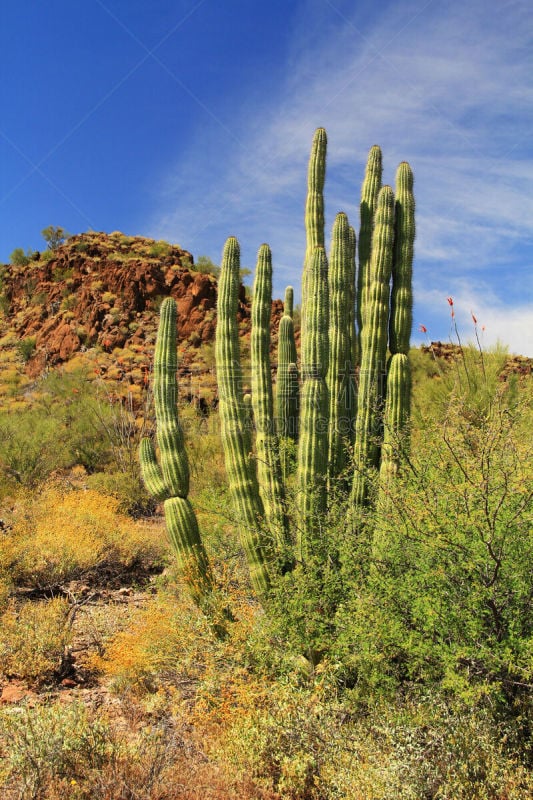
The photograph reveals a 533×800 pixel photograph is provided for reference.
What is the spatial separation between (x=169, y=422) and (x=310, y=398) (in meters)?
1.91

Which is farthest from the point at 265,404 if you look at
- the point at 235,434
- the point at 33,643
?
the point at 33,643

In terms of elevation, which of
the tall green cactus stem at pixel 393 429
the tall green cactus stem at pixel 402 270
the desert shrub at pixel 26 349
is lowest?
the tall green cactus stem at pixel 393 429

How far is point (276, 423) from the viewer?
26.7 ft

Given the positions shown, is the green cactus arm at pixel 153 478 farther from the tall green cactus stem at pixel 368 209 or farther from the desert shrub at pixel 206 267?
the desert shrub at pixel 206 267

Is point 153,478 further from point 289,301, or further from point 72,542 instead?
point 289,301

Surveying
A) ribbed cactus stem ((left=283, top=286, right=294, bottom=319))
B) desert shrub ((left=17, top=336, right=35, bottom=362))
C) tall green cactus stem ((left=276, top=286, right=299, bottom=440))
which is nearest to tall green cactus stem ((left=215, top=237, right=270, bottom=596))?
tall green cactus stem ((left=276, top=286, right=299, bottom=440))

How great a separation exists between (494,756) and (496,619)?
2.97ft

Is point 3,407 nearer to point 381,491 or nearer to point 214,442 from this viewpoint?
point 214,442

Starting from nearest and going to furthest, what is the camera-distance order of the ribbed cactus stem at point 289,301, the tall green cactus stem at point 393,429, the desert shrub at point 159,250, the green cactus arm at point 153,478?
the tall green cactus stem at point 393,429, the green cactus arm at point 153,478, the ribbed cactus stem at point 289,301, the desert shrub at point 159,250

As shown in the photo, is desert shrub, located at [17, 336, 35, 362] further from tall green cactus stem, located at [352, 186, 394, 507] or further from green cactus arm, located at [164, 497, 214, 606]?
tall green cactus stem, located at [352, 186, 394, 507]

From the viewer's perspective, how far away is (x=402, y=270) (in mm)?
7730

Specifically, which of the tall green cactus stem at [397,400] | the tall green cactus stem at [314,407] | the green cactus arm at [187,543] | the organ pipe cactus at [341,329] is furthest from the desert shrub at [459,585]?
the green cactus arm at [187,543]

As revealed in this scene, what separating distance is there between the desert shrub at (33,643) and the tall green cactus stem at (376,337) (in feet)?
14.2

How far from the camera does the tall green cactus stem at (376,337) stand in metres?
7.18
